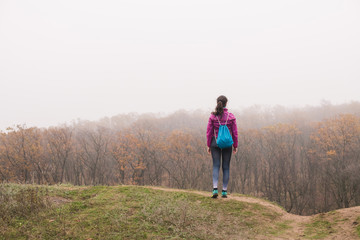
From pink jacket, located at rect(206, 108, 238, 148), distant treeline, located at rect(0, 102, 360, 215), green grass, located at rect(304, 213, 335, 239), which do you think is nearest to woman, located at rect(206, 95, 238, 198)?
pink jacket, located at rect(206, 108, 238, 148)

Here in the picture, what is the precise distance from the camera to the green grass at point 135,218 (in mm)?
4105

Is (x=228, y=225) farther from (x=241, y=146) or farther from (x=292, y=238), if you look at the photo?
(x=241, y=146)

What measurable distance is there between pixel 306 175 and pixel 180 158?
74.4ft

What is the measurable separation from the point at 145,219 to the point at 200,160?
134 feet

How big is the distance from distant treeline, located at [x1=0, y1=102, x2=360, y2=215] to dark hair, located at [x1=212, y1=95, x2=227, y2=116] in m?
34.9

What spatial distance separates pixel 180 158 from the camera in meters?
44.6

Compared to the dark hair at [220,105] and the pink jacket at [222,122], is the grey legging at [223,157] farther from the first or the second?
the dark hair at [220,105]

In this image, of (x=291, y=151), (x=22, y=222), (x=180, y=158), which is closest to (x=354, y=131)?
Answer: (x=291, y=151)

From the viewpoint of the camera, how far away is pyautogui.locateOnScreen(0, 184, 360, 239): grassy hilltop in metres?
4.17

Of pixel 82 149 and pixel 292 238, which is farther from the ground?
pixel 292 238

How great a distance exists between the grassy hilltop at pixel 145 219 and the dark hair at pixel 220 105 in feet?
7.81

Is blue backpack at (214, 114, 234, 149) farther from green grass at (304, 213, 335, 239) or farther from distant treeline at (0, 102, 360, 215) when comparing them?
distant treeline at (0, 102, 360, 215)

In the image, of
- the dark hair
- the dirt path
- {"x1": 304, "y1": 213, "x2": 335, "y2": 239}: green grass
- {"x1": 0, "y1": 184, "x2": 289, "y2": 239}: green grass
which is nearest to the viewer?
{"x1": 0, "y1": 184, "x2": 289, "y2": 239}: green grass

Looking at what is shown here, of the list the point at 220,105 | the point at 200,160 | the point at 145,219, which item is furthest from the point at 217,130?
the point at 200,160
